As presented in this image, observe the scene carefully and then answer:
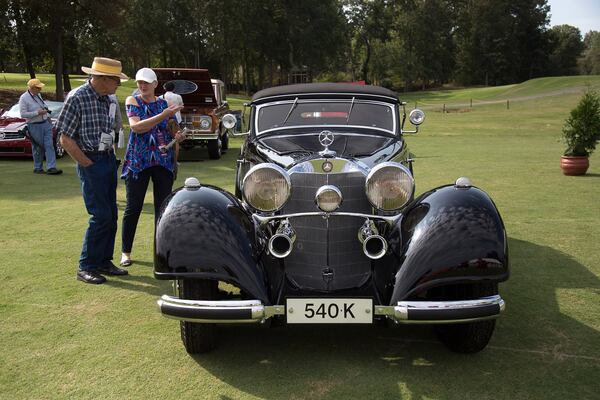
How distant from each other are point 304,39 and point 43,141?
48161mm

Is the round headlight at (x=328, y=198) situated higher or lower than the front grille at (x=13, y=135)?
lower

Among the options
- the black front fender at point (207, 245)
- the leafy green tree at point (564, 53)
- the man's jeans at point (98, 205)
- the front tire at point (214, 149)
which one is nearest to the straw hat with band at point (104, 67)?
the man's jeans at point (98, 205)

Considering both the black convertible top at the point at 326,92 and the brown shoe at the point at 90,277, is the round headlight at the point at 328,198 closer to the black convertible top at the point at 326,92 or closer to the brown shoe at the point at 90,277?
the black convertible top at the point at 326,92

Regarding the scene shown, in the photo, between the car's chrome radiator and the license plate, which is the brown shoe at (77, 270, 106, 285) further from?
the license plate

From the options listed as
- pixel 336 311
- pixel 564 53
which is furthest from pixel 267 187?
pixel 564 53

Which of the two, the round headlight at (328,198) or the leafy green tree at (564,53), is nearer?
the round headlight at (328,198)

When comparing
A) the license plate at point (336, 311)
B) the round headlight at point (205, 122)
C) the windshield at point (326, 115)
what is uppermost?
the windshield at point (326, 115)

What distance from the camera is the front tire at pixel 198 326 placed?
11.3 feet

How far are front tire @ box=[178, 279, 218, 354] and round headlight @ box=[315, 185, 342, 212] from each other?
0.86 metres

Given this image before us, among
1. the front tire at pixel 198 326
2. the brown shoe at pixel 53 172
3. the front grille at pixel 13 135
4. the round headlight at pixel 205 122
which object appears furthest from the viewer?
the round headlight at pixel 205 122

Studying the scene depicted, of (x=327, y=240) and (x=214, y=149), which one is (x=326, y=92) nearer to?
(x=327, y=240)

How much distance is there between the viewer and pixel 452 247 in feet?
11.1

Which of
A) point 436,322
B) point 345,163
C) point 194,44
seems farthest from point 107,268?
point 194,44

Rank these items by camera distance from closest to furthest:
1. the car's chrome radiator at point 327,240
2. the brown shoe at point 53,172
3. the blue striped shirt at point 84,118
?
1. the car's chrome radiator at point 327,240
2. the blue striped shirt at point 84,118
3. the brown shoe at point 53,172
